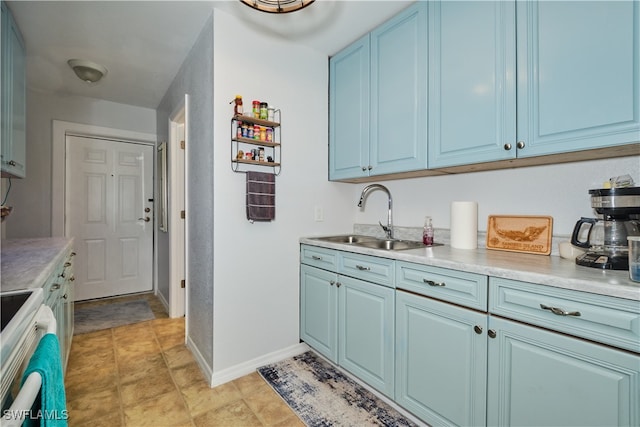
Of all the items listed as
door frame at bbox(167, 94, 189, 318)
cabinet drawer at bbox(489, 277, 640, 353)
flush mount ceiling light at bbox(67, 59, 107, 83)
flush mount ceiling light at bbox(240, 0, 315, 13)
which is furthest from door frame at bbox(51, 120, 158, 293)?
cabinet drawer at bbox(489, 277, 640, 353)

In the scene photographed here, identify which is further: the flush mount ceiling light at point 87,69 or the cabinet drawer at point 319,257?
the flush mount ceiling light at point 87,69

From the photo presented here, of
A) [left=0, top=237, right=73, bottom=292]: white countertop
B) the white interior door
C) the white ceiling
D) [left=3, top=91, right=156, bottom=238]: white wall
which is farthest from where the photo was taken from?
the white interior door

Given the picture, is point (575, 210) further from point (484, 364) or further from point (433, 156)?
point (484, 364)

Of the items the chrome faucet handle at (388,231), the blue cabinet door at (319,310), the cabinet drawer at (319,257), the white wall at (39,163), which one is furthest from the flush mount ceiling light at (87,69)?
the chrome faucet handle at (388,231)

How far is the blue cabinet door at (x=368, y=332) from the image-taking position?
1.60 m

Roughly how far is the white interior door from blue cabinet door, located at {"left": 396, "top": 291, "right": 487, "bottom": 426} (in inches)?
140

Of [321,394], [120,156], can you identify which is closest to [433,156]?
[321,394]

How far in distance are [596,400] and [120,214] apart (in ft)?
14.4

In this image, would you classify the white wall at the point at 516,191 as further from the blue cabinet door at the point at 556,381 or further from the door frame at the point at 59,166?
the door frame at the point at 59,166

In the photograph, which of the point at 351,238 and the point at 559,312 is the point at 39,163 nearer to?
the point at 351,238

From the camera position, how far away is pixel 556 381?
103cm

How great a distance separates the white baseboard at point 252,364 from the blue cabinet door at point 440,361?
92cm

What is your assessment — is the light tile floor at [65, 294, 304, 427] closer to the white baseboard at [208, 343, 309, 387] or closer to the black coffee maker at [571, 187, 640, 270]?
the white baseboard at [208, 343, 309, 387]

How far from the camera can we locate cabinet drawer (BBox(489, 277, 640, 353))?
0.89 m
